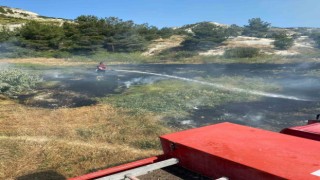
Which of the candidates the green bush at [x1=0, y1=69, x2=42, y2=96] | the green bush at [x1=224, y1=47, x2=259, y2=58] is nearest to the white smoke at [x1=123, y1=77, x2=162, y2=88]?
the green bush at [x1=0, y1=69, x2=42, y2=96]

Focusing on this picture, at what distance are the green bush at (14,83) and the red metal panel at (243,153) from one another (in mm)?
20206

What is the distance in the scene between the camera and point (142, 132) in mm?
13305

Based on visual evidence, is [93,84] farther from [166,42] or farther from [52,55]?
[166,42]

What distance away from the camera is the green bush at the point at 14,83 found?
2207cm

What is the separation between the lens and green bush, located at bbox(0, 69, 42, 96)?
2207 centimetres

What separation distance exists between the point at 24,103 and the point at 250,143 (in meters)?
18.4

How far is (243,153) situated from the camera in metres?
3.70

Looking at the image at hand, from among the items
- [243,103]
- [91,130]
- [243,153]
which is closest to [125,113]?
[91,130]

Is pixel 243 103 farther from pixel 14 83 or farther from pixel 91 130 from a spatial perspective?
pixel 14 83

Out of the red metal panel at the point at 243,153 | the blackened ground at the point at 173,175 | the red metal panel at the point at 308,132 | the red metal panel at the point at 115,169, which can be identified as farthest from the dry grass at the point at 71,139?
the red metal panel at the point at 308,132

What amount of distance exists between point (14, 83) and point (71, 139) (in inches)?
509

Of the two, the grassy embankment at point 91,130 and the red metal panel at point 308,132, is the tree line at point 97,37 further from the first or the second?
the red metal panel at point 308,132

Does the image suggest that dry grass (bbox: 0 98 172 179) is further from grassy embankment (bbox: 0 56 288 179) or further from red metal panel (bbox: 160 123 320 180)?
red metal panel (bbox: 160 123 320 180)

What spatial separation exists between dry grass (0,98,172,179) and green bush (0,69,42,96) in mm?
4791
